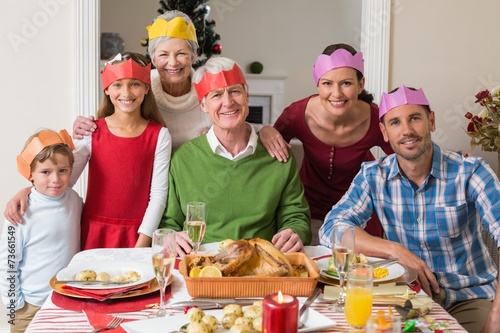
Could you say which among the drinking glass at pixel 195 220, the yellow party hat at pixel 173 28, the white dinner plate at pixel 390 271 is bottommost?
the white dinner plate at pixel 390 271

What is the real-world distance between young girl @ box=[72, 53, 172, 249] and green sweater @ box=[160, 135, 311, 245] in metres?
0.13

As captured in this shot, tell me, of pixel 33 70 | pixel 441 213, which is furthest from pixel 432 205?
pixel 33 70

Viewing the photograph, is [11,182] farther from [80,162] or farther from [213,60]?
[213,60]

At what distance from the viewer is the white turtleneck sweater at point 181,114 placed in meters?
2.80

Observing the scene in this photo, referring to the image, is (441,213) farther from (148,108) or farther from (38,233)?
(38,233)

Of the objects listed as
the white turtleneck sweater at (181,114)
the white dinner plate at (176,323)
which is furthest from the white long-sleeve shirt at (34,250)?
the white dinner plate at (176,323)

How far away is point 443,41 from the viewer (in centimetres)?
346

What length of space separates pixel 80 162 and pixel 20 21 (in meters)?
1.06

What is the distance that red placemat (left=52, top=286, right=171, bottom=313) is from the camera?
155 cm

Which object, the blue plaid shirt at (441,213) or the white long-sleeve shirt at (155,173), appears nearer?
the blue plaid shirt at (441,213)

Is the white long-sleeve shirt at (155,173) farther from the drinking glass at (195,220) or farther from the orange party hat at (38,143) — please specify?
the drinking glass at (195,220)

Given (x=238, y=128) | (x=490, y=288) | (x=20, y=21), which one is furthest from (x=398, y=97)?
(x=20, y=21)

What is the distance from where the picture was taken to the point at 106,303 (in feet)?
5.22

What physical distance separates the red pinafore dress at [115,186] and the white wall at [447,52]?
1.55 m
